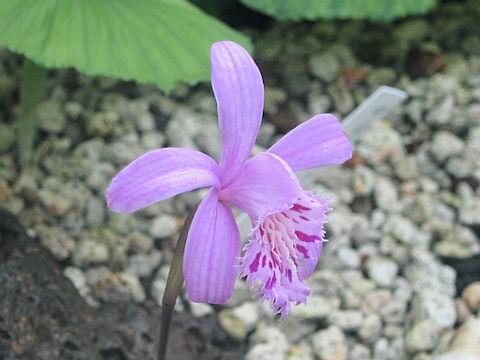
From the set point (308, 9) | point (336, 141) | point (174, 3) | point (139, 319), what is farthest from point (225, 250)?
point (308, 9)

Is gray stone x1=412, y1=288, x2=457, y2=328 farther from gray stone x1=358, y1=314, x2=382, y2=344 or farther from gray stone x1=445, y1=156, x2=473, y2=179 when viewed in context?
gray stone x1=445, y1=156, x2=473, y2=179

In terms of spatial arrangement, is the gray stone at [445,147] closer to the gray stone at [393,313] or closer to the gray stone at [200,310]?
the gray stone at [393,313]

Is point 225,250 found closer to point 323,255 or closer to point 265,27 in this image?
point 323,255

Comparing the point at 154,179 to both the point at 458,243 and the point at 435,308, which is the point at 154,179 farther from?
the point at 458,243

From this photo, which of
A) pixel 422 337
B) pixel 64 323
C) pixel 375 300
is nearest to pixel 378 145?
pixel 375 300

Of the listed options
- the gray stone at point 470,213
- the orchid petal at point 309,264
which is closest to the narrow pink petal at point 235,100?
the orchid petal at point 309,264

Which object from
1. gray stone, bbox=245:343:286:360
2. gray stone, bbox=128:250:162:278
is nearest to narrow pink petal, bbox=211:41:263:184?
gray stone, bbox=245:343:286:360
